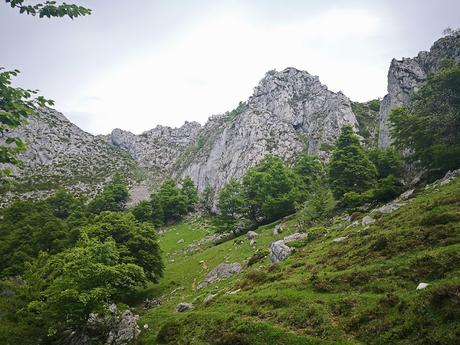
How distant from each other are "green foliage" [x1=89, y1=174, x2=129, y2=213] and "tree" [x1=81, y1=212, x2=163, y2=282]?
57.0m

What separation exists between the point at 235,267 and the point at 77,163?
13087cm

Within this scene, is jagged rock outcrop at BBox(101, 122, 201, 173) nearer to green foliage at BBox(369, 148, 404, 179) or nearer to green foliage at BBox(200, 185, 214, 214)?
green foliage at BBox(200, 185, 214, 214)

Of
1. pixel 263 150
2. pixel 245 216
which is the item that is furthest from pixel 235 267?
pixel 263 150

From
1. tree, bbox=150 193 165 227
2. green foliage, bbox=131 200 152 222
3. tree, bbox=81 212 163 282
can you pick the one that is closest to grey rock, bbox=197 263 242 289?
tree, bbox=81 212 163 282

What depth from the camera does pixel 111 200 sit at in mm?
98438

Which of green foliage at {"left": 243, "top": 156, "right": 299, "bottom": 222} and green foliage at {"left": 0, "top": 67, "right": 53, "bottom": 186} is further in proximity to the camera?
green foliage at {"left": 243, "top": 156, "right": 299, "bottom": 222}

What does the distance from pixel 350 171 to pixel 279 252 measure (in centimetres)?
2381

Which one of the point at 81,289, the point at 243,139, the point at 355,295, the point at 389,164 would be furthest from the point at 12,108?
the point at 243,139

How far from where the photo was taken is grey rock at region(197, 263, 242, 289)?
34.3 m

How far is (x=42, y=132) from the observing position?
154m

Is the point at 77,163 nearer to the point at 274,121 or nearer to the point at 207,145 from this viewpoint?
the point at 207,145

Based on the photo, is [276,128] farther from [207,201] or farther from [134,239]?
[134,239]

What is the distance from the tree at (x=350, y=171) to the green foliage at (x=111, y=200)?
221 ft

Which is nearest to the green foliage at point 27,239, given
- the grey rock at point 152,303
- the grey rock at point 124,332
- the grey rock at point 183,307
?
the grey rock at point 152,303
